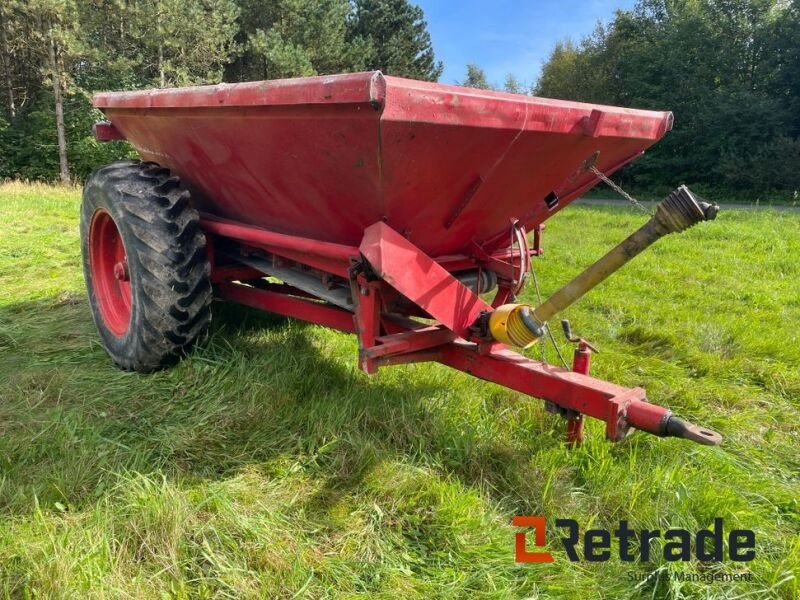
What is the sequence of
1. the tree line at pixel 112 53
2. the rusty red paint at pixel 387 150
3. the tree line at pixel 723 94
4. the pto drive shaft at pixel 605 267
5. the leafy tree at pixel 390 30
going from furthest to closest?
the leafy tree at pixel 390 30, the tree line at pixel 112 53, the tree line at pixel 723 94, the rusty red paint at pixel 387 150, the pto drive shaft at pixel 605 267

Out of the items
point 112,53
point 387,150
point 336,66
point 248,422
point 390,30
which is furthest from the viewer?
point 390,30

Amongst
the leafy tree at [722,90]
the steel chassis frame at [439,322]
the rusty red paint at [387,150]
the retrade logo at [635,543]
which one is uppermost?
the leafy tree at [722,90]

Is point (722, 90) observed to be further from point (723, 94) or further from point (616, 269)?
point (616, 269)

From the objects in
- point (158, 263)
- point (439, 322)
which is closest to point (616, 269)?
point (439, 322)

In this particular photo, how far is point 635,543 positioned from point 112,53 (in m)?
25.1

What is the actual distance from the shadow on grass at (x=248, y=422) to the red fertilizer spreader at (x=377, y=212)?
265 mm

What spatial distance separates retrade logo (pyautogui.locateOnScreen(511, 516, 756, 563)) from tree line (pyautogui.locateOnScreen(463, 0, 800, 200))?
1827cm

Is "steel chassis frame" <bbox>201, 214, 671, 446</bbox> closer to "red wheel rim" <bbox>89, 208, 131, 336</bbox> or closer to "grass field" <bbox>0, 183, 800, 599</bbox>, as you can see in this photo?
"grass field" <bbox>0, 183, 800, 599</bbox>

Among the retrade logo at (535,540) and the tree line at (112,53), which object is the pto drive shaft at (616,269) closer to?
the retrade logo at (535,540)

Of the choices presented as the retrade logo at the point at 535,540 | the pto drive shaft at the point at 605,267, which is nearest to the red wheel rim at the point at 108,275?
the pto drive shaft at the point at 605,267

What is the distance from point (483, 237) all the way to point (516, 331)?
765mm

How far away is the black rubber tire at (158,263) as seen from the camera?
2920 millimetres

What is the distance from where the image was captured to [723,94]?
63.9 feet

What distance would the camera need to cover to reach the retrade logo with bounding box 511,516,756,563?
6.51 feet
